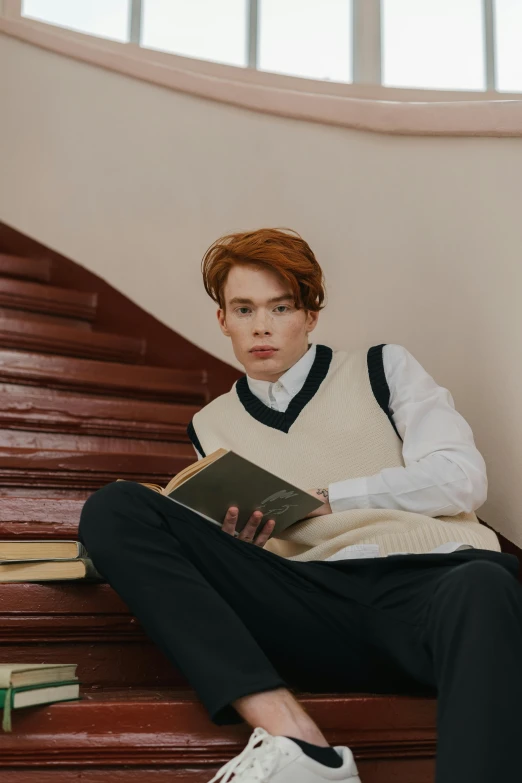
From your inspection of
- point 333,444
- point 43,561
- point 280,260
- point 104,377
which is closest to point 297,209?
point 104,377

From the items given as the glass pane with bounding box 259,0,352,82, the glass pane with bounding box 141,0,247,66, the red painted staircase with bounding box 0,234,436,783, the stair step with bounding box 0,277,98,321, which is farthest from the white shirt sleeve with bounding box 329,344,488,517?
the glass pane with bounding box 141,0,247,66

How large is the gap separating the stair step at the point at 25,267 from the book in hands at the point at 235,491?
5.68ft

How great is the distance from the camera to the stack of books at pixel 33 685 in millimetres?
1107

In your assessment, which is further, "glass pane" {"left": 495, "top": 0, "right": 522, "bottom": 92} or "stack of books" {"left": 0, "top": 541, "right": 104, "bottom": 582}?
"glass pane" {"left": 495, "top": 0, "right": 522, "bottom": 92}

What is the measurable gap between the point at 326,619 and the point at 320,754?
0.26 meters

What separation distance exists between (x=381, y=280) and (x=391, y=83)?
1280 mm

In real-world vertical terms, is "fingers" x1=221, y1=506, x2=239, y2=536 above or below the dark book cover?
below

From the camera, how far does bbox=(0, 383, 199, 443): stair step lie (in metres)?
2.27

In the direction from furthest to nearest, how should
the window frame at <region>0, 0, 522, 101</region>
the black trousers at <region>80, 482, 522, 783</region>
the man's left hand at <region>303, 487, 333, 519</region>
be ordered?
the window frame at <region>0, 0, 522, 101</region>
the man's left hand at <region>303, 487, 333, 519</region>
the black trousers at <region>80, 482, 522, 783</region>

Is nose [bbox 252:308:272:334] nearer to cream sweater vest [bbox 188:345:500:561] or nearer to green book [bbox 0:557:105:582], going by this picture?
cream sweater vest [bbox 188:345:500:561]

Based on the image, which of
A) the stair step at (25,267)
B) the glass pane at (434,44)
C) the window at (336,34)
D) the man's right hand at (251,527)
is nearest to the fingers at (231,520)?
the man's right hand at (251,527)

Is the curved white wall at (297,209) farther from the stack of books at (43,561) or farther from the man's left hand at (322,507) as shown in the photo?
the stack of books at (43,561)

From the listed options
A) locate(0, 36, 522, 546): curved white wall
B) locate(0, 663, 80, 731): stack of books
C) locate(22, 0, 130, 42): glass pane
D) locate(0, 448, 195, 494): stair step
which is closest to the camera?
locate(0, 663, 80, 731): stack of books

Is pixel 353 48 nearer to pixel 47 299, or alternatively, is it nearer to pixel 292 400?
pixel 47 299
